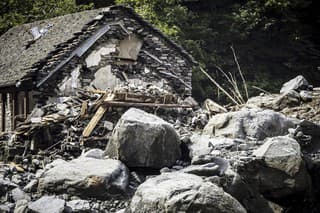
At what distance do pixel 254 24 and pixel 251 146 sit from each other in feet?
51.5

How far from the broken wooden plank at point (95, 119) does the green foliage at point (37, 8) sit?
16.4m

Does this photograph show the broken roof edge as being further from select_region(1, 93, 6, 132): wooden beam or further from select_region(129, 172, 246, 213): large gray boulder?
select_region(129, 172, 246, 213): large gray boulder

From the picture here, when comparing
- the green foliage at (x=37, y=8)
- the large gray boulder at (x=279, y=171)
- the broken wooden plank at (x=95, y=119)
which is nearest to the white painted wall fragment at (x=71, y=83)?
the broken wooden plank at (x=95, y=119)

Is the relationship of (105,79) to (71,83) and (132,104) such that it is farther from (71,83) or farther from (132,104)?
(132,104)

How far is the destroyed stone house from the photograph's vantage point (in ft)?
55.4

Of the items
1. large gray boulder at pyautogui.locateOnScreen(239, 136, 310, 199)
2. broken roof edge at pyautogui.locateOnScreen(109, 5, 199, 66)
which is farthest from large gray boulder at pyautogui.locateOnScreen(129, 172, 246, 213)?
broken roof edge at pyautogui.locateOnScreen(109, 5, 199, 66)

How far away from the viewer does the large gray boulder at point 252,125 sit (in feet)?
40.6

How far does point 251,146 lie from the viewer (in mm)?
11688

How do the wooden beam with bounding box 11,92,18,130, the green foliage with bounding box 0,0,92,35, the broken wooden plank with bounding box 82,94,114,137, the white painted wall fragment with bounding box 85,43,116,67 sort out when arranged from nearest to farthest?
1. the broken wooden plank with bounding box 82,94,114,137
2. the white painted wall fragment with bounding box 85,43,116,67
3. the wooden beam with bounding box 11,92,18,130
4. the green foliage with bounding box 0,0,92,35

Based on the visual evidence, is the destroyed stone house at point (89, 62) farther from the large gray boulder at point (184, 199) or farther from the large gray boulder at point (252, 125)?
the large gray boulder at point (184, 199)

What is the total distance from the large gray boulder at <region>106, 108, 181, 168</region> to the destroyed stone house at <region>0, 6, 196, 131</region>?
640 cm

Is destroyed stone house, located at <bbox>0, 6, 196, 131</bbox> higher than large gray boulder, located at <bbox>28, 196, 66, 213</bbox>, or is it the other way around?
destroyed stone house, located at <bbox>0, 6, 196, 131</bbox>

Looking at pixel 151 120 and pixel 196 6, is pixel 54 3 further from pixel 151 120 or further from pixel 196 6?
pixel 151 120

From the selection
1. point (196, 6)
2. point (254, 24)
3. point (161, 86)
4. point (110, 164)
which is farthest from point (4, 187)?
point (196, 6)
